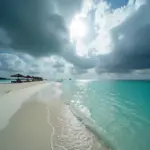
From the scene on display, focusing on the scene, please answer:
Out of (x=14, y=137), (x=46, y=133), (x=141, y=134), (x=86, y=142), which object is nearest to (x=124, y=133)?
(x=141, y=134)

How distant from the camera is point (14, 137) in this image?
6.19 meters

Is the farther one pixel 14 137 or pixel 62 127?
pixel 62 127

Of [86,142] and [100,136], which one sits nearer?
[86,142]

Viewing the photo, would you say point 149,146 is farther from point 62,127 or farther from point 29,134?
point 29,134

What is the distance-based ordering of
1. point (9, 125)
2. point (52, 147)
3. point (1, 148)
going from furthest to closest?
point (9, 125) < point (52, 147) < point (1, 148)

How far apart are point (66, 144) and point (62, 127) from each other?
7.12 ft

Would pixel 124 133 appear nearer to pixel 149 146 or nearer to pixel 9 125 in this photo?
pixel 149 146

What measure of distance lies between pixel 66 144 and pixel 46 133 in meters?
1.45

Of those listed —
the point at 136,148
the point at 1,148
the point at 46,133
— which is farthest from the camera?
the point at 46,133

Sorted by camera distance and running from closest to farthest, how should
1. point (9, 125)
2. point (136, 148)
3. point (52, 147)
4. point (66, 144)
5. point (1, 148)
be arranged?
point (1, 148)
point (52, 147)
point (66, 144)
point (136, 148)
point (9, 125)

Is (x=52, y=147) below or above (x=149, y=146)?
above

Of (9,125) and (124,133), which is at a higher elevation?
(9,125)

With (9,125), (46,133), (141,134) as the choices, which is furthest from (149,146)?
(9,125)

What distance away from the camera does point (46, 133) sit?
6949mm
